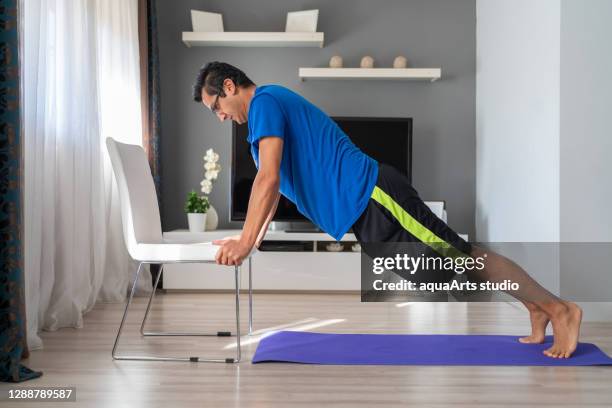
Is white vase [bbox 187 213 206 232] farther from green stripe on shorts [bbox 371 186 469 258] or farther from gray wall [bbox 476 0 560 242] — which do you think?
green stripe on shorts [bbox 371 186 469 258]

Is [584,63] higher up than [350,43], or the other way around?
[350,43]

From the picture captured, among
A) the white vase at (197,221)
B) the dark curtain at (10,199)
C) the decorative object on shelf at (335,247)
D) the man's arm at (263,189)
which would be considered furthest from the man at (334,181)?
the white vase at (197,221)

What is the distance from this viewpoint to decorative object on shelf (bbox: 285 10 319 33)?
14.9 feet

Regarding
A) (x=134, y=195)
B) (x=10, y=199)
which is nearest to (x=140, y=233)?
(x=134, y=195)

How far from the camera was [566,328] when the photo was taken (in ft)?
7.82

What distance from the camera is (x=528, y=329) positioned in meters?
3.01

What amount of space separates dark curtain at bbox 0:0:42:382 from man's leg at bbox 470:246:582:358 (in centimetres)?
161

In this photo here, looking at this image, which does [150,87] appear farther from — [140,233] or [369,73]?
[140,233]

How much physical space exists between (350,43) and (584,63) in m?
1.97

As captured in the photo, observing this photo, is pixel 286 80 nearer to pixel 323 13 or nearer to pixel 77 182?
pixel 323 13

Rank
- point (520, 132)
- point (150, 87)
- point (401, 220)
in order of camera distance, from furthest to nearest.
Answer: point (150, 87)
point (520, 132)
point (401, 220)

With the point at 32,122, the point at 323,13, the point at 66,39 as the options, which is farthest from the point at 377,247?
the point at 323,13

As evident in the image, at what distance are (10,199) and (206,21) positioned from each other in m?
2.84

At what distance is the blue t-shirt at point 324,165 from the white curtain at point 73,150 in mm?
1083
